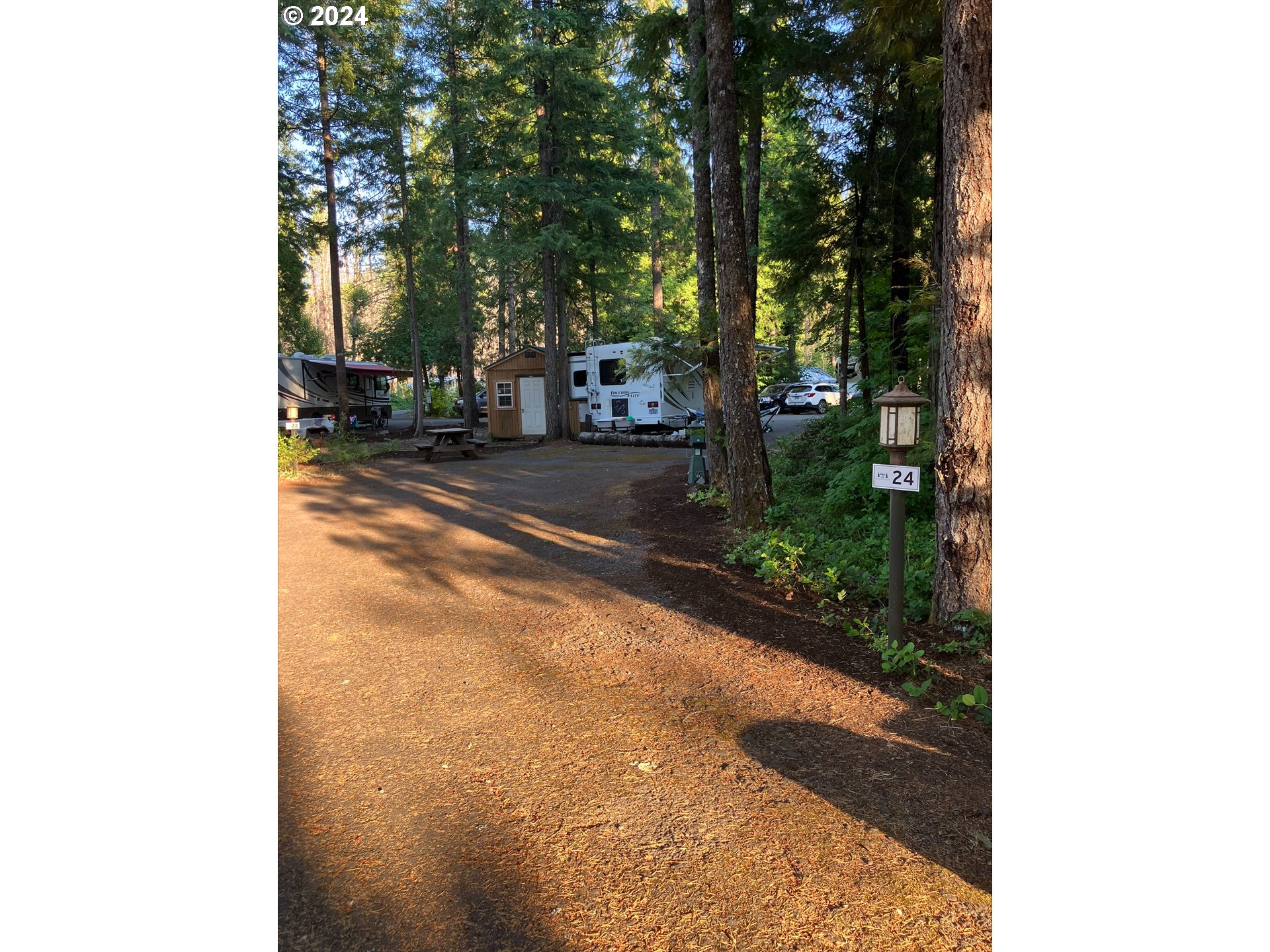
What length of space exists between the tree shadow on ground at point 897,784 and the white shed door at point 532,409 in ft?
58.1

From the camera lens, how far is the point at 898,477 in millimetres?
4188

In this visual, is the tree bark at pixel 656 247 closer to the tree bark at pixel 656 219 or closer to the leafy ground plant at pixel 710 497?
the tree bark at pixel 656 219

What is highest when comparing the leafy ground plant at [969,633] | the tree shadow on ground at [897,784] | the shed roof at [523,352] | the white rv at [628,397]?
the shed roof at [523,352]

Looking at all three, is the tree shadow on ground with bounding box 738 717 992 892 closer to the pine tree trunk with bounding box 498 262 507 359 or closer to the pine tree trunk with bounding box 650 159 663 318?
the pine tree trunk with bounding box 498 262 507 359

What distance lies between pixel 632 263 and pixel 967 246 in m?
18.8

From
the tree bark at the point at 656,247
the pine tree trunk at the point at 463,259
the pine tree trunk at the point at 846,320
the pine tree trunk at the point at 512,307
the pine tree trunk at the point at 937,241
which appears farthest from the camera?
the tree bark at the point at 656,247

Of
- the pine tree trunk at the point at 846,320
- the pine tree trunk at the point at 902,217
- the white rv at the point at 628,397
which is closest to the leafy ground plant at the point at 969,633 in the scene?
the pine tree trunk at the point at 902,217

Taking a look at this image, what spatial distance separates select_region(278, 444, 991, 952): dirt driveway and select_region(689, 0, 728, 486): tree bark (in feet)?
11.9

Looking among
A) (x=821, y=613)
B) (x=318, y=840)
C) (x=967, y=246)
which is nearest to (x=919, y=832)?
(x=318, y=840)

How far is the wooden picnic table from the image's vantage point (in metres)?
16.4

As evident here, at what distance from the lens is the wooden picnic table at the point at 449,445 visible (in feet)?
53.8

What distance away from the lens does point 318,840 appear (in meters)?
2.72

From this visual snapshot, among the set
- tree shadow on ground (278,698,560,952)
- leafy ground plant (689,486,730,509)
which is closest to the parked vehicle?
leafy ground plant (689,486,730,509)

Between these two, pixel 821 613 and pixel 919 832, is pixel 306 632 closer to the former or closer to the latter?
pixel 821 613
